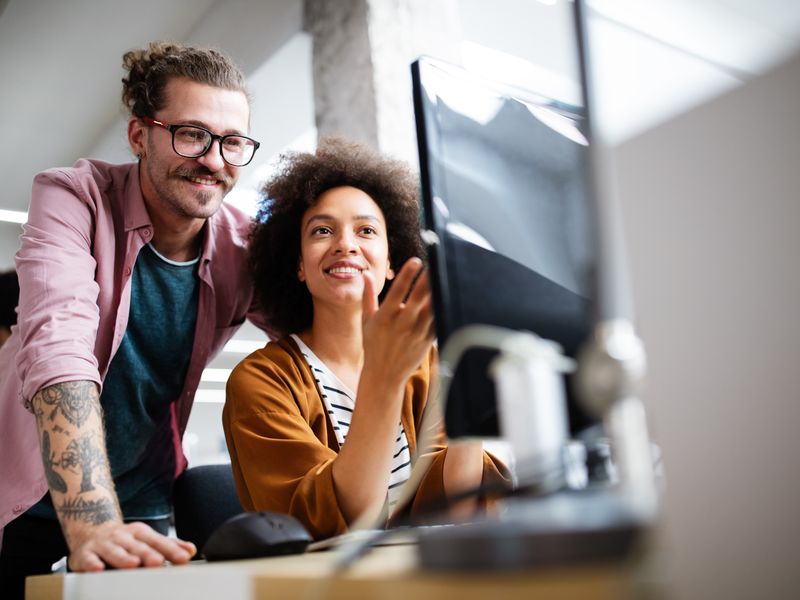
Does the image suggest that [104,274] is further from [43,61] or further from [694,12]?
[43,61]

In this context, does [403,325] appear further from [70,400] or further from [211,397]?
[211,397]

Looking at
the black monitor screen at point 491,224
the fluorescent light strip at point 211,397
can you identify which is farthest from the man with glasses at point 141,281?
the fluorescent light strip at point 211,397

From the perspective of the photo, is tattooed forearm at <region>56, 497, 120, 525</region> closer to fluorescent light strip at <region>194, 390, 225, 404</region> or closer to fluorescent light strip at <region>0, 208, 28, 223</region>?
fluorescent light strip at <region>0, 208, 28, 223</region>

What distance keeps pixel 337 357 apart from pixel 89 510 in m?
0.55

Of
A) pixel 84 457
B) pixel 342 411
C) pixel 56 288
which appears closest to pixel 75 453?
pixel 84 457

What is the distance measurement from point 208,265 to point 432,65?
100cm

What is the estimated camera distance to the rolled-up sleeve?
110cm

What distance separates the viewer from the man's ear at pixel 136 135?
1644 mm

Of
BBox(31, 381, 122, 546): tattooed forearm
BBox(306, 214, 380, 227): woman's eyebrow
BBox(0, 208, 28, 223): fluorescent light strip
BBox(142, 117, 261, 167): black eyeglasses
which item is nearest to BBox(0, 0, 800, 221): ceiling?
BBox(0, 208, 28, 223): fluorescent light strip

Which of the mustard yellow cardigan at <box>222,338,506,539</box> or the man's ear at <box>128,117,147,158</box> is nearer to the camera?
the mustard yellow cardigan at <box>222,338,506,539</box>

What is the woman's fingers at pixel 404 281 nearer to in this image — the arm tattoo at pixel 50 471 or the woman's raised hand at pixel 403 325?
the woman's raised hand at pixel 403 325

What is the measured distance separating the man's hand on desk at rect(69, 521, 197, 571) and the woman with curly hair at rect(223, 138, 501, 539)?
0.21 m

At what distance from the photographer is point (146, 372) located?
1.56m

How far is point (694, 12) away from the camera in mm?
698
